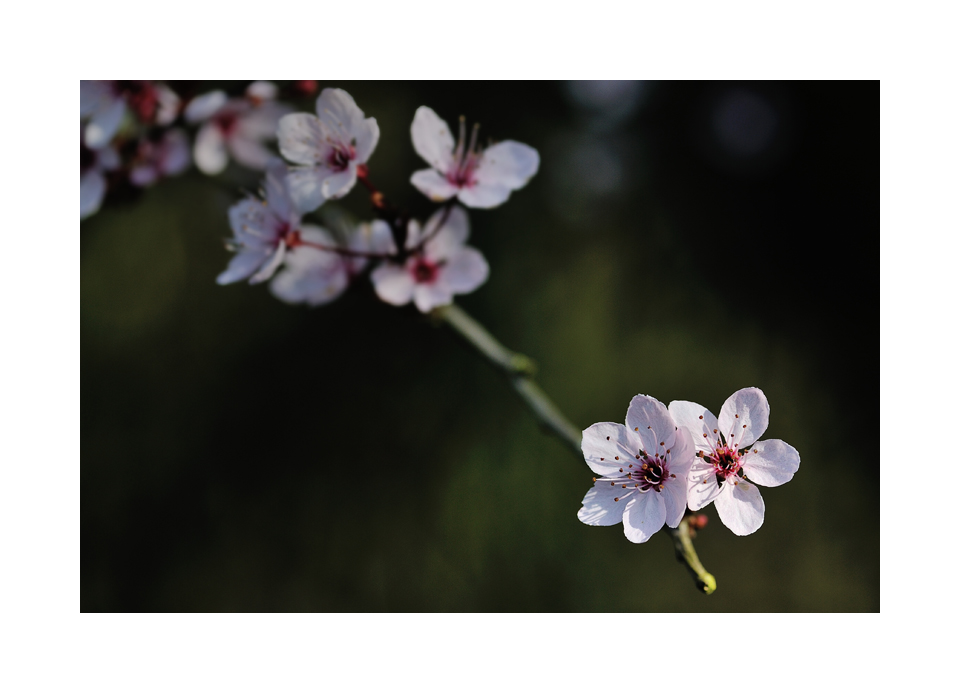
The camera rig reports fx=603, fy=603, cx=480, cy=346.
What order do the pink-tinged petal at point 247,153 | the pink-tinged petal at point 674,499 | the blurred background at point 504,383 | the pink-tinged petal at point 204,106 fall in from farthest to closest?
1. the blurred background at point 504,383
2. the pink-tinged petal at point 247,153
3. the pink-tinged petal at point 204,106
4. the pink-tinged petal at point 674,499

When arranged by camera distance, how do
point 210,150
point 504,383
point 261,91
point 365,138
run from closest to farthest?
point 365,138 < point 261,91 < point 210,150 < point 504,383

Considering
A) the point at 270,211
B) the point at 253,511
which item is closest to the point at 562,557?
the point at 253,511

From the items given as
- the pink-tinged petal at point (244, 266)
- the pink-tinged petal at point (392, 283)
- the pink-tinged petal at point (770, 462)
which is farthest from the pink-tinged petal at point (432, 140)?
the pink-tinged petal at point (770, 462)

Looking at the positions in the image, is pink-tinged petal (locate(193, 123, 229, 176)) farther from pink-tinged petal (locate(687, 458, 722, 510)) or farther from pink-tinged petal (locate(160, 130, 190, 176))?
pink-tinged petal (locate(687, 458, 722, 510))

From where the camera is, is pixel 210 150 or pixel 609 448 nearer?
pixel 609 448

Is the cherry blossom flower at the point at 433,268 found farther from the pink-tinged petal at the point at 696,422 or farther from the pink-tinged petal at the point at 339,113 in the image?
the pink-tinged petal at the point at 696,422

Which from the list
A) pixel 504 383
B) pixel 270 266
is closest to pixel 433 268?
pixel 270 266

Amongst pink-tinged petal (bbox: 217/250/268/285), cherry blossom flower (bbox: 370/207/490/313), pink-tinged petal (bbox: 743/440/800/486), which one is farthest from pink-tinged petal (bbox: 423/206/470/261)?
pink-tinged petal (bbox: 743/440/800/486)

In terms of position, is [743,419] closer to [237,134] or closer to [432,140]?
[432,140]
